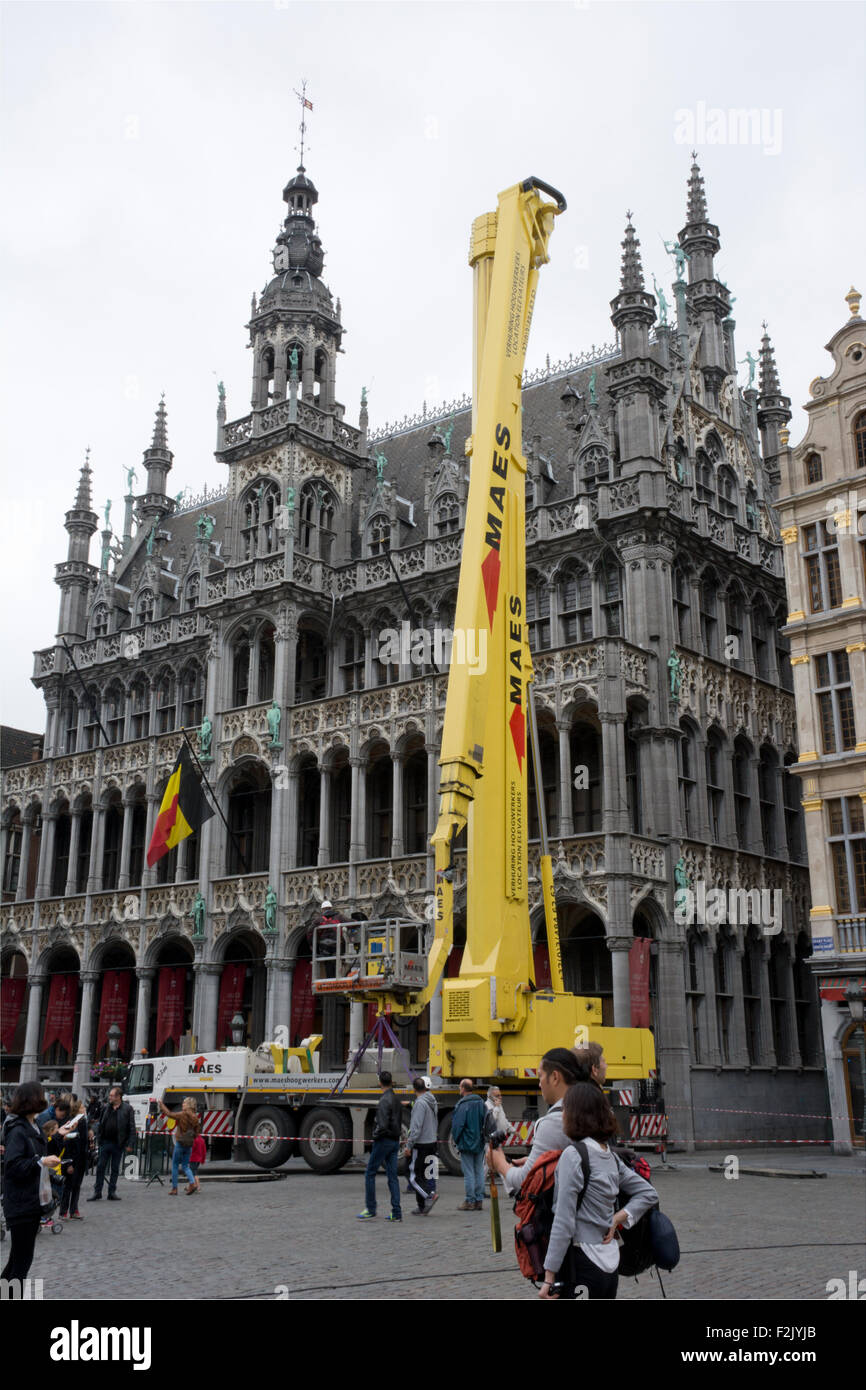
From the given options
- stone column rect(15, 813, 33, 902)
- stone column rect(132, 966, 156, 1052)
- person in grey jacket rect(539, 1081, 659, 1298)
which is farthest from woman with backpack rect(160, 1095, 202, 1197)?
stone column rect(15, 813, 33, 902)

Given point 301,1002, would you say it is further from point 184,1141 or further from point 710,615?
point 710,615

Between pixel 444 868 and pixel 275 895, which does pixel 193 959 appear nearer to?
Answer: pixel 275 895

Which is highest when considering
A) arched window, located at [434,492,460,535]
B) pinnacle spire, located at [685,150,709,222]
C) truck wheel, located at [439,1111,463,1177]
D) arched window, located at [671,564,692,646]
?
pinnacle spire, located at [685,150,709,222]

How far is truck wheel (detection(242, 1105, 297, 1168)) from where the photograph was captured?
23766mm

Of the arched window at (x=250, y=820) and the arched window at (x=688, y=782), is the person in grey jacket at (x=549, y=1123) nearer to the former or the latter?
the arched window at (x=688, y=782)

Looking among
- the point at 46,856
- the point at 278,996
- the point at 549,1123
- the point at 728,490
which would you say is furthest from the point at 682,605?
the point at 549,1123

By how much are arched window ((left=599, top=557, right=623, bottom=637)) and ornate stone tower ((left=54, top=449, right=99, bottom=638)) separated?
78.1 feet

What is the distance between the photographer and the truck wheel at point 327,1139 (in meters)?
23.0

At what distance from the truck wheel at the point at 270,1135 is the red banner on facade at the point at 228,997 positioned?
1348 cm

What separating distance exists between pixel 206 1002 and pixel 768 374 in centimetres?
2792

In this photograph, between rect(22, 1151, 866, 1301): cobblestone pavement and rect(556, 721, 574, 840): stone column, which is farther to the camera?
rect(556, 721, 574, 840): stone column

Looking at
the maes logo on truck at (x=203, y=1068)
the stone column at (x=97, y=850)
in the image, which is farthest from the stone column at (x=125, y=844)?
the maes logo on truck at (x=203, y=1068)

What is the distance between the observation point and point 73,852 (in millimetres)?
43719

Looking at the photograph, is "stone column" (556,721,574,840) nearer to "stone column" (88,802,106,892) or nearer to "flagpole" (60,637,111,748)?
"stone column" (88,802,106,892)
